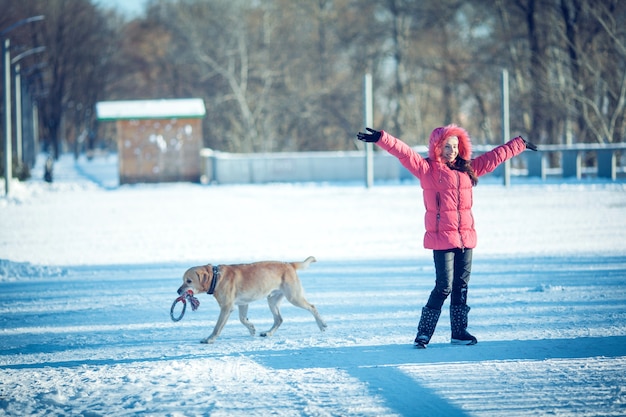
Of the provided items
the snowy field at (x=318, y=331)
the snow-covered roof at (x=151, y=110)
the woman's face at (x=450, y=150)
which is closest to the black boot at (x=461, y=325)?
the snowy field at (x=318, y=331)

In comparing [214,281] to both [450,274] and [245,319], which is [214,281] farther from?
[450,274]

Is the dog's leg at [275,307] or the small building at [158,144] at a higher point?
the small building at [158,144]

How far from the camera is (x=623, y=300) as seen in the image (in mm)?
8367

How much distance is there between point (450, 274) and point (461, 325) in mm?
423

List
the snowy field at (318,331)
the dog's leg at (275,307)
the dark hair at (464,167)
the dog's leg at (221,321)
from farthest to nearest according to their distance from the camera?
the dog's leg at (275,307) → the dog's leg at (221,321) → the dark hair at (464,167) → the snowy field at (318,331)

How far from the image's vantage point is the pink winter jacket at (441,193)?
6258 millimetres

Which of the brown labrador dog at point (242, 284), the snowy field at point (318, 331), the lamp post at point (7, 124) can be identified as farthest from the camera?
the lamp post at point (7, 124)

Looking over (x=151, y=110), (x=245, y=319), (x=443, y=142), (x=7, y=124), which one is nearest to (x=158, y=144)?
(x=151, y=110)

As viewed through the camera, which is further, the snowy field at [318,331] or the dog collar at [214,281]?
the dog collar at [214,281]

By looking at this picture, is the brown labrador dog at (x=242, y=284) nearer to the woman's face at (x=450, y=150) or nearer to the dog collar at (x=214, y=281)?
the dog collar at (x=214, y=281)

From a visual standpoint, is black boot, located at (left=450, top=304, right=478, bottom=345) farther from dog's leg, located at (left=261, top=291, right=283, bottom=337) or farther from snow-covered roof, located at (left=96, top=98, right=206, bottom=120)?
snow-covered roof, located at (left=96, top=98, right=206, bottom=120)

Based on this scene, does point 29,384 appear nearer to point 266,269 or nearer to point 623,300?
point 266,269

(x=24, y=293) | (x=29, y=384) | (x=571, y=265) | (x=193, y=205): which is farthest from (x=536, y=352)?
(x=193, y=205)

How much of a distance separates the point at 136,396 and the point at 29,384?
2.85ft
